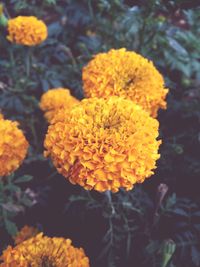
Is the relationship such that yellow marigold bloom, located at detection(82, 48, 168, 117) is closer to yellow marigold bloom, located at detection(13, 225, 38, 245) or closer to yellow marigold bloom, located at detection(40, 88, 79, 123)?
yellow marigold bloom, located at detection(40, 88, 79, 123)

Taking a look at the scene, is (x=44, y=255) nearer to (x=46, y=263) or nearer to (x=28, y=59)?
(x=46, y=263)

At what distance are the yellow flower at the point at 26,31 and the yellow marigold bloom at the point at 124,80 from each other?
0.55m

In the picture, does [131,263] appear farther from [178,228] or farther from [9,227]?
[9,227]

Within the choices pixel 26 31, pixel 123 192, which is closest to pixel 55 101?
pixel 26 31

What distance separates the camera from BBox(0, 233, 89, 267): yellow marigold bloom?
3.93ft

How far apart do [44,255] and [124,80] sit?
2.22 feet

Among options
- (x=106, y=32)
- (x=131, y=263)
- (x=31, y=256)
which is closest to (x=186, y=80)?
(x=106, y=32)

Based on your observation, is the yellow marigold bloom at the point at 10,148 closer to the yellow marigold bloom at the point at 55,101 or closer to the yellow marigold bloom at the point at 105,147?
the yellow marigold bloom at the point at 105,147

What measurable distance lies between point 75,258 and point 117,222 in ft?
1.53

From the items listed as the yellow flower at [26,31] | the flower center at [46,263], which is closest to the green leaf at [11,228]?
the flower center at [46,263]

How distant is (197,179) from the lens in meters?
1.82

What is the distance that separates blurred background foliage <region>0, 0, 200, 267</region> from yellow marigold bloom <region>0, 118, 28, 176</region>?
21 centimetres

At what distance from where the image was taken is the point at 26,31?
203 cm

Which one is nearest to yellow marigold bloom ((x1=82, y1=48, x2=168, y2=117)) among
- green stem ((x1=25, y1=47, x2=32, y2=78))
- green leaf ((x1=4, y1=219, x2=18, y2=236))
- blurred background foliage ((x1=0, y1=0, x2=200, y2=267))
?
blurred background foliage ((x1=0, y1=0, x2=200, y2=267))
